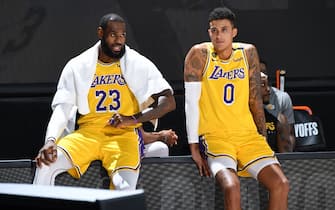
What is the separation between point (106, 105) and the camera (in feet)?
14.8

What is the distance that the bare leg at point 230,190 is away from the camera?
4102mm

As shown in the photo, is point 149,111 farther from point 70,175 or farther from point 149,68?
point 70,175

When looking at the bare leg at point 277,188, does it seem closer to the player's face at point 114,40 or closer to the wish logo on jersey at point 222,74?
the wish logo on jersey at point 222,74

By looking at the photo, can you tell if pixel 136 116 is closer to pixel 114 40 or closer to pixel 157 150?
pixel 157 150

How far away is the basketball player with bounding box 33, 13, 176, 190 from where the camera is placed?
4363mm

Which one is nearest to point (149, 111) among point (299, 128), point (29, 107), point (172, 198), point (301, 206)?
point (172, 198)

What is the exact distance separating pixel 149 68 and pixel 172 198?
782 mm

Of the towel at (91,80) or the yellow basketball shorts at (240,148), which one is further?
the towel at (91,80)

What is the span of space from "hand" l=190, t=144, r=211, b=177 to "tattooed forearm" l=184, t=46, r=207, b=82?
15.6 inches

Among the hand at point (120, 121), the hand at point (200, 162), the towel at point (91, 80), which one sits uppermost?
the towel at point (91, 80)

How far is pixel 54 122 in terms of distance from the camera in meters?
4.39

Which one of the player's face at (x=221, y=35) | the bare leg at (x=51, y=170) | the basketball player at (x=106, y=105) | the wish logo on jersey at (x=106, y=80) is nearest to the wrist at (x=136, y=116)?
the basketball player at (x=106, y=105)

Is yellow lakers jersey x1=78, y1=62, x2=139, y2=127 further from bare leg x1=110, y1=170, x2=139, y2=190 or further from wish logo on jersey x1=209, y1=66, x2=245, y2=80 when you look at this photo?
wish logo on jersey x1=209, y1=66, x2=245, y2=80

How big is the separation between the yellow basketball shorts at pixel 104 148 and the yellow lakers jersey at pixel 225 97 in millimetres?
417
